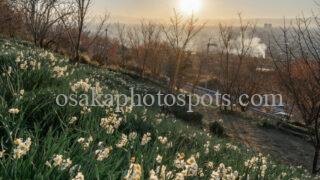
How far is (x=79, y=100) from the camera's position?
528 centimetres

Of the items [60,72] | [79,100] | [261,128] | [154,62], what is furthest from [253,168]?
[154,62]

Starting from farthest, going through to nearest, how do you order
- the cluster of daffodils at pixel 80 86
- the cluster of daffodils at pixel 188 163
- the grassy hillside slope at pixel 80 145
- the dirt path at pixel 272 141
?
the dirt path at pixel 272 141
the cluster of daffodils at pixel 80 86
the cluster of daffodils at pixel 188 163
the grassy hillside slope at pixel 80 145

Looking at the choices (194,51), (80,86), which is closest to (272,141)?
(80,86)

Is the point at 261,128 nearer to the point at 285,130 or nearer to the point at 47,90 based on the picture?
the point at 285,130

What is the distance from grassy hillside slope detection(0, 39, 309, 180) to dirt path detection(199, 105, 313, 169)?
31.4 ft

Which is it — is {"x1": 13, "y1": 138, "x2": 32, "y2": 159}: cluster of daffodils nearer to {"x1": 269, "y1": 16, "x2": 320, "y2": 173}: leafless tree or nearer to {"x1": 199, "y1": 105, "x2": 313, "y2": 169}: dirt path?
{"x1": 269, "y1": 16, "x2": 320, "y2": 173}: leafless tree

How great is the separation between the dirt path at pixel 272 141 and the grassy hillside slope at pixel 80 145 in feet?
31.4

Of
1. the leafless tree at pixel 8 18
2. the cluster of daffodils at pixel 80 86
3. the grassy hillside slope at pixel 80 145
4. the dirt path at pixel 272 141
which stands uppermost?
the leafless tree at pixel 8 18

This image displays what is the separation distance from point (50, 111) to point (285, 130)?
18328 mm

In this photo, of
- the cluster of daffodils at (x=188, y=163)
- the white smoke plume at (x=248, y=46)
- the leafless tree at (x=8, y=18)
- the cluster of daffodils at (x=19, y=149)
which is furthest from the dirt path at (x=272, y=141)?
the leafless tree at (x=8, y=18)

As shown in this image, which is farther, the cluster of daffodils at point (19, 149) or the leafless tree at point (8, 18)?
the leafless tree at point (8, 18)

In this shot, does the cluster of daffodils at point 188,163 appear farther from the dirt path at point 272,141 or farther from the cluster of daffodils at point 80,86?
the dirt path at point 272,141

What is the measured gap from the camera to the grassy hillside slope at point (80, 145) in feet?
8.16

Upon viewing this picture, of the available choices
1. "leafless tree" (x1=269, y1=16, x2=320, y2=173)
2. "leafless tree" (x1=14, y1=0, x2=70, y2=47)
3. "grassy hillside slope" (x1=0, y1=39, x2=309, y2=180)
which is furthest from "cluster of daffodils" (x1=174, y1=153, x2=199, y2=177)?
"leafless tree" (x1=14, y1=0, x2=70, y2=47)
